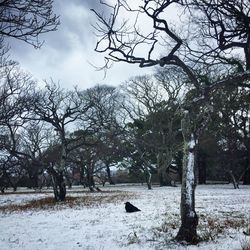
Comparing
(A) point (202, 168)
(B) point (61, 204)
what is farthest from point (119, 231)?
(A) point (202, 168)

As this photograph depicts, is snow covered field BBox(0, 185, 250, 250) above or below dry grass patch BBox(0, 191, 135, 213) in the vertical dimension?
below

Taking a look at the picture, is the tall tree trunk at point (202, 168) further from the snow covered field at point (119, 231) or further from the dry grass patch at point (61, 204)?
the snow covered field at point (119, 231)

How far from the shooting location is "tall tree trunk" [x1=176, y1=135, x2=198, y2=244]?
10680 millimetres

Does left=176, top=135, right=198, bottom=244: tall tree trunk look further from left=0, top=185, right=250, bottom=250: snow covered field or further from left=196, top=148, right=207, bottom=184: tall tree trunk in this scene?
left=196, top=148, right=207, bottom=184: tall tree trunk

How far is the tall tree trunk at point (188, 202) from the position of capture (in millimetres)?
10680

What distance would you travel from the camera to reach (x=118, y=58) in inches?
462

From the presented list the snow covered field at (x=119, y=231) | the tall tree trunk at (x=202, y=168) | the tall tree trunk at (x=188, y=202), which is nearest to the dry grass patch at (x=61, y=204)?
the snow covered field at (x=119, y=231)

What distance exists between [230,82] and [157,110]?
38.5 m

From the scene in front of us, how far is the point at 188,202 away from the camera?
35.7ft

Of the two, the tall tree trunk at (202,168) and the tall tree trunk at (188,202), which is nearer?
the tall tree trunk at (188,202)

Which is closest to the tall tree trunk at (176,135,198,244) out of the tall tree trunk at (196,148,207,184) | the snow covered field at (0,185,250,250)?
the snow covered field at (0,185,250,250)

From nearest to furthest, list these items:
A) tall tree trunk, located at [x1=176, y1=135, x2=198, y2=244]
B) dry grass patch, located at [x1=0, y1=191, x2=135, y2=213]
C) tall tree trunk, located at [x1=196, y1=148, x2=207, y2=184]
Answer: tall tree trunk, located at [x1=176, y1=135, x2=198, y2=244] → dry grass patch, located at [x1=0, y1=191, x2=135, y2=213] → tall tree trunk, located at [x1=196, y1=148, x2=207, y2=184]

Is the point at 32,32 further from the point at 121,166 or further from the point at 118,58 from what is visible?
the point at 121,166

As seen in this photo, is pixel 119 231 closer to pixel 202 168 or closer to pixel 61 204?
pixel 61 204
